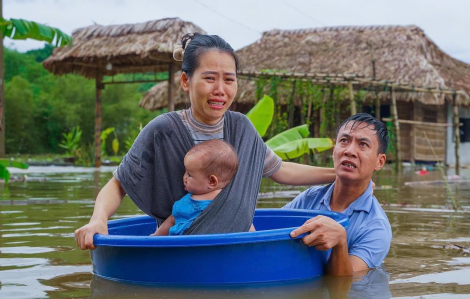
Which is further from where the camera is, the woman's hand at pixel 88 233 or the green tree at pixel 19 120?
the green tree at pixel 19 120

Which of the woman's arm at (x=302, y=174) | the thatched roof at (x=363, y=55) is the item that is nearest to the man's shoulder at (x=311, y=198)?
the woman's arm at (x=302, y=174)

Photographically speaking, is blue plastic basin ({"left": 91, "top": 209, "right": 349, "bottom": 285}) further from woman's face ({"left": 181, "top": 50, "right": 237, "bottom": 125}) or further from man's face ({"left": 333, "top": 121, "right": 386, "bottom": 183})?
woman's face ({"left": 181, "top": 50, "right": 237, "bottom": 125})

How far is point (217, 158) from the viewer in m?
2.86

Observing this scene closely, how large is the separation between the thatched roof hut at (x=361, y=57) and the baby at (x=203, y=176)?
14.6 m

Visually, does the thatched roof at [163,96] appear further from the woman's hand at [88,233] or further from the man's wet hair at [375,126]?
the woman's hand at [88,233]

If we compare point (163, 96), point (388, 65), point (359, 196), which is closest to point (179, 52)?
point (359, 196)

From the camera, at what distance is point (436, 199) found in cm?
724

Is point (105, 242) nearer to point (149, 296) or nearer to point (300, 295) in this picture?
point (149, 296)

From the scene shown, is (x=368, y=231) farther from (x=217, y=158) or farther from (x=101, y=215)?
(x=101, y=215)

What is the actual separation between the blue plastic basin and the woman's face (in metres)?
0.69

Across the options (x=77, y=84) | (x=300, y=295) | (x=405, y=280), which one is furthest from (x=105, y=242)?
(x=77, y=84)

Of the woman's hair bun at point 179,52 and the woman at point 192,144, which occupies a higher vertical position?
the woman's hair bun at point 179,52

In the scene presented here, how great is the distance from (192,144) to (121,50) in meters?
11.8

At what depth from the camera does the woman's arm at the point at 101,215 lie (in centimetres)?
268
